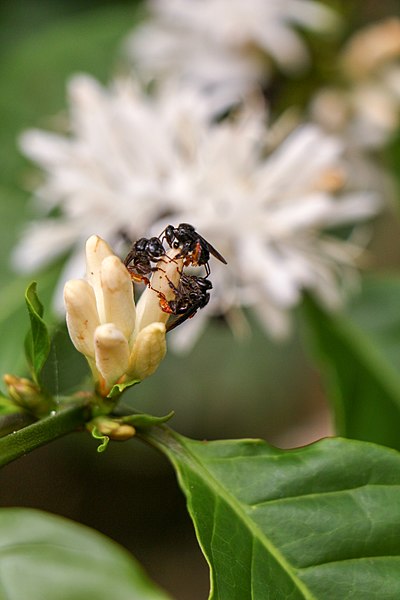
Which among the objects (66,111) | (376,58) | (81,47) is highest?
(81,47)

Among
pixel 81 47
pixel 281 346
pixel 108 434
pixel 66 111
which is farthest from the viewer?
pixel 281 346

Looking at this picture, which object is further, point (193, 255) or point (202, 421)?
point (202, 421)

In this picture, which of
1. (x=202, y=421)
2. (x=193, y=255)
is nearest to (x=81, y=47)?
(x=202, y=421)

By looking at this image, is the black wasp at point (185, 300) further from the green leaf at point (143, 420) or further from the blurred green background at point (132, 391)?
the blurred green background at point (132, 391)

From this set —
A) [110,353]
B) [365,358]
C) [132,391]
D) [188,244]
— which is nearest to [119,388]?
[110,353]

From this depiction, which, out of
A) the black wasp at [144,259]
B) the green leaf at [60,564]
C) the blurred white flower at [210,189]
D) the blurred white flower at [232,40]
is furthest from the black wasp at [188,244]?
the blurred white flower at [232,40]

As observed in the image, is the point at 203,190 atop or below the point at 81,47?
below

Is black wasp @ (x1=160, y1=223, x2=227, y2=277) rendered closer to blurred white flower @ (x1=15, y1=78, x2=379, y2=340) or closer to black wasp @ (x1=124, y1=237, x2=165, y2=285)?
black wasp @ (x1=124, y1=237, x2=165, y2=285)

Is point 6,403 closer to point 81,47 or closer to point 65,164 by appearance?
point 65,164
